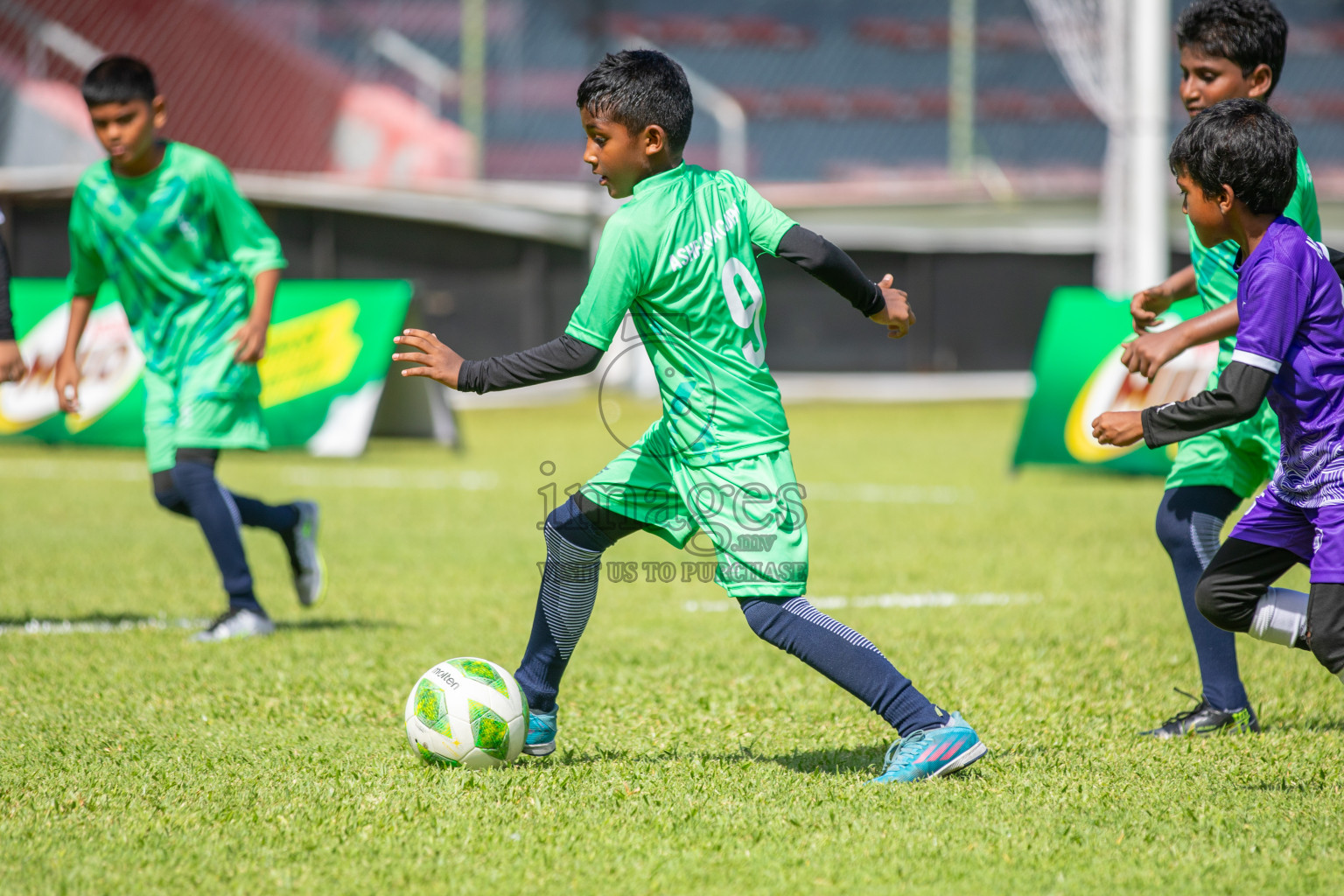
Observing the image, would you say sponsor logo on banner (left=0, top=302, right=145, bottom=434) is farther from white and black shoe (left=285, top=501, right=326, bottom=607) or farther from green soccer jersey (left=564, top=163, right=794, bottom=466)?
green soccer jersey (left=564, top=163, right=794, bottom=466)

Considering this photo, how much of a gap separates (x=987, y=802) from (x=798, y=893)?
2.39 feet

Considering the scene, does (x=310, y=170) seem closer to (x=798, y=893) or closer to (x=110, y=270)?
(x=110, y=270)

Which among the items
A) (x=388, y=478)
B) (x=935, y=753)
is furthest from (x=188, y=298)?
(x=388, y=478)

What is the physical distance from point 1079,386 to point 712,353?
24.1ft

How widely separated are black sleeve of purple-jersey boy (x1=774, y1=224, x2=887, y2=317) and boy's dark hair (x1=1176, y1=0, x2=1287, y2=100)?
54.9 inches

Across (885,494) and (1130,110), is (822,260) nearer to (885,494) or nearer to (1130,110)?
(885,494)

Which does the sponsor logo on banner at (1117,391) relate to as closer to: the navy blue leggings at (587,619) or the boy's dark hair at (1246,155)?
the boy's dark hair at (1246,155)

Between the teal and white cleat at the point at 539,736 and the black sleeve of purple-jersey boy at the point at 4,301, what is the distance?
2.35 meters

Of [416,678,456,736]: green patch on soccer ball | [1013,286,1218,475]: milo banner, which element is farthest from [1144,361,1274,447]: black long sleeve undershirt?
[1013,286,1218,475]: milo banner

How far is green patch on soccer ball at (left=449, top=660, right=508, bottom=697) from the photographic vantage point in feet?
11.9

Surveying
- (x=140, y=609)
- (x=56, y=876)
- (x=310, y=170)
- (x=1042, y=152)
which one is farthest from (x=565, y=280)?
(x=56, y=876)

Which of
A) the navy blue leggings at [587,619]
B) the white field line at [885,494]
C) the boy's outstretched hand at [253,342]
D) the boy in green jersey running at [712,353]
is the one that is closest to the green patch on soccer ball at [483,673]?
the navy blue leggings at [587,619]

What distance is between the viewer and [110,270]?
5.31 metres

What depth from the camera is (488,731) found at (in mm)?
3561
